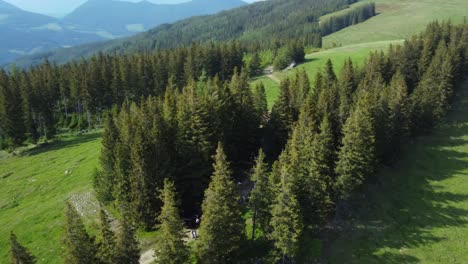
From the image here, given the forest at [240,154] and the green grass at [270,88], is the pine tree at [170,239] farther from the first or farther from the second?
the green grass at [270,88]

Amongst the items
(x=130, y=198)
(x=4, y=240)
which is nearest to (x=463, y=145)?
(x=130, y=198)

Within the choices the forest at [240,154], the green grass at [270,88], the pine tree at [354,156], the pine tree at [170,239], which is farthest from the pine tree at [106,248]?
the green grass at [270,88]

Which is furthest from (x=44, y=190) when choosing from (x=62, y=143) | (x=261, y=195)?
(x=261, y=195)

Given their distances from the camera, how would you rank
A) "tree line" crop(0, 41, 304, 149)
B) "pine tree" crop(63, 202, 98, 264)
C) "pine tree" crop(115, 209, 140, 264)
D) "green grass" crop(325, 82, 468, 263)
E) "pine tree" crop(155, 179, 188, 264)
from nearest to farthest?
"pine tree" crop(63, 202, 98, 264)
"pine tree" crop(115, 209, 140, 264)
"pine tree" crop(155, 179, 188, 264)
"green grass" crop(325, 82, 468, 263)
"tree line" crop(0, 41, 304, 149)

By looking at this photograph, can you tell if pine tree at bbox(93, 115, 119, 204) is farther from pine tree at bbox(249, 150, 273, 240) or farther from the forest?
pine tree at bbox(249, 150, 273, 240)

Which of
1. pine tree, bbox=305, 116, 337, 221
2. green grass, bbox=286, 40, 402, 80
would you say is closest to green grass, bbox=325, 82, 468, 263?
pine tree, bbox=305, 116, 337, 221

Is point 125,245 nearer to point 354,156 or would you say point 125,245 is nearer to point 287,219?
point 287,219
